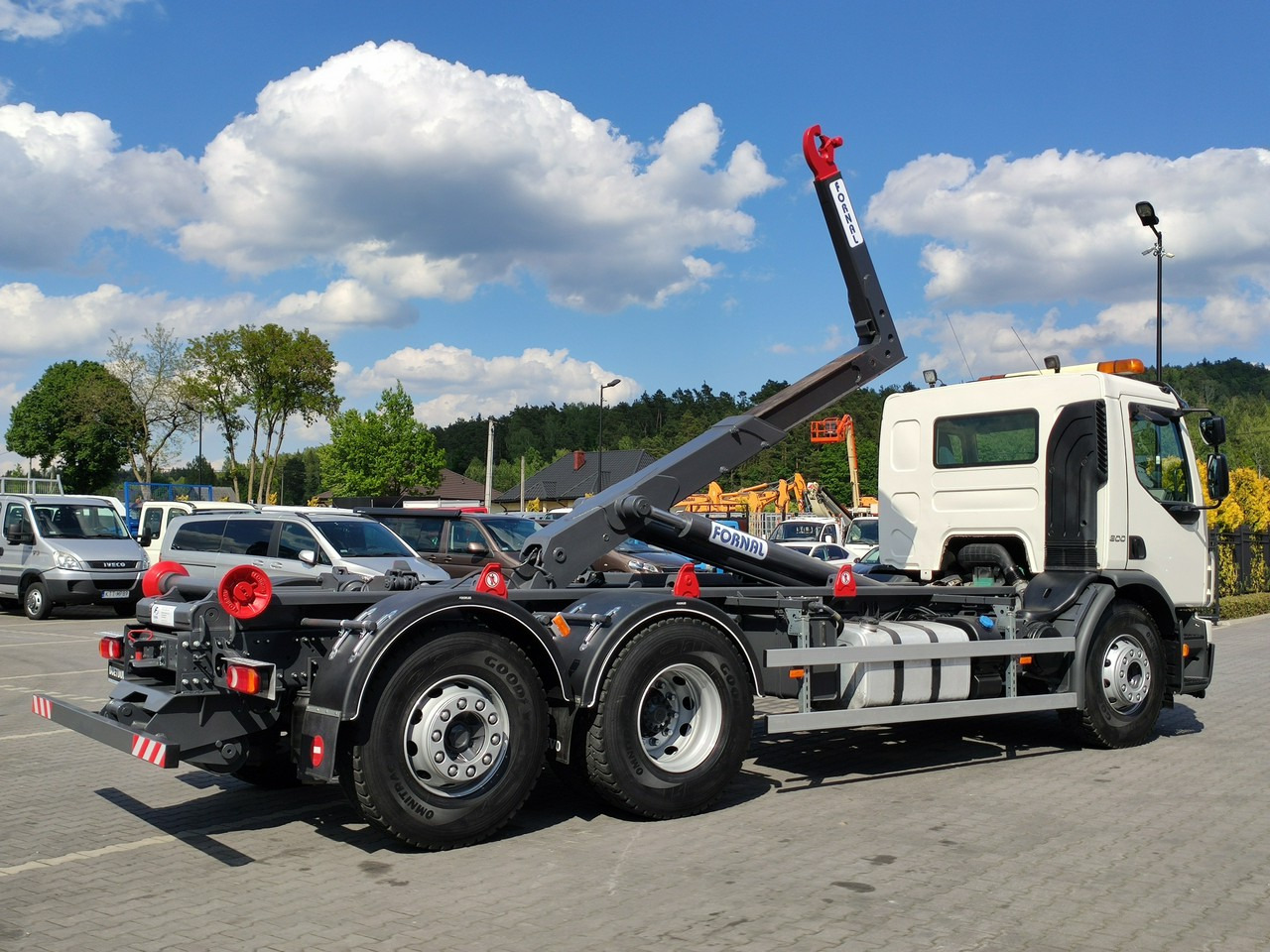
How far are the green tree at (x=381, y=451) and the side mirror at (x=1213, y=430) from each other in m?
57.5

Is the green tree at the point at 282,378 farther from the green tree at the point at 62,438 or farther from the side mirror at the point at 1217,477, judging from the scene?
the side mirror at the point at 1217,477

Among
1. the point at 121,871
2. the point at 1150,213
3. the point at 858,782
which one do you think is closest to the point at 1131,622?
the point at 858,782

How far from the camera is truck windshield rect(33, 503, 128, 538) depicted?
2103cm

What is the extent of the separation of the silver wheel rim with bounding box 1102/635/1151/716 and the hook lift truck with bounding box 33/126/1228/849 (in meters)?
0.02

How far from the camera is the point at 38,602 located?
20.7m

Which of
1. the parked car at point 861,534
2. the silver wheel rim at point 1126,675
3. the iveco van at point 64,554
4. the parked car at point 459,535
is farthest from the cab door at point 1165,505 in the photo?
the parked car at point 861,534

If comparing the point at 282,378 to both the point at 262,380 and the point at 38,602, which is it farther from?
the point at 38,602

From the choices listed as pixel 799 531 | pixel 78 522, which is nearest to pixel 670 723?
pixel 78 522

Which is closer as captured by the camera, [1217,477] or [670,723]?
[670,723]

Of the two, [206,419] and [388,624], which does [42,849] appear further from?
[206,419]

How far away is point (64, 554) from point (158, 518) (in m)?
5.12

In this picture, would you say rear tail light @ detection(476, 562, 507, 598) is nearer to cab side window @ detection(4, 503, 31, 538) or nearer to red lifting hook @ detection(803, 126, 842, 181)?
red lifting hook @ detection(803, 126, 842, 181)

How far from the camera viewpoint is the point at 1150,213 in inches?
799

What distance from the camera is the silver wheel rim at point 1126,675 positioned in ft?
28.4
